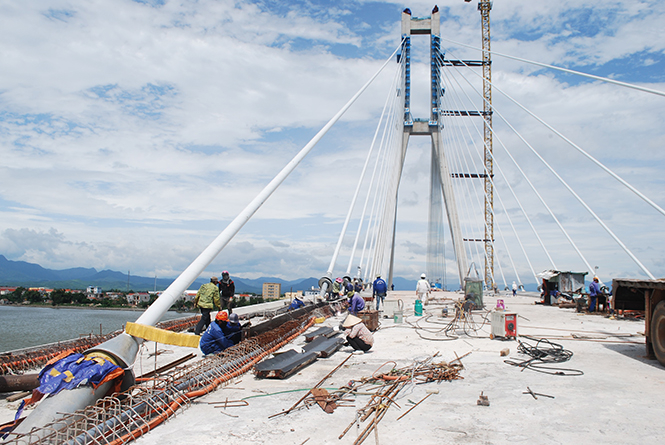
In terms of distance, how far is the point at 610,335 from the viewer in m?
9.80

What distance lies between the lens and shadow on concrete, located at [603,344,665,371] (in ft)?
22.4

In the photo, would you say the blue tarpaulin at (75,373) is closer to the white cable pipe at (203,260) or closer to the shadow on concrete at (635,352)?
the white cable pipe at (203,260)

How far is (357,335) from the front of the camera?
25.7 feet

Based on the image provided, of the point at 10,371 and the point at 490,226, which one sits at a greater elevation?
the point at 490,226

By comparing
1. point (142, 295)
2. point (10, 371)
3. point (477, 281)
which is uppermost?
point (477, 281)

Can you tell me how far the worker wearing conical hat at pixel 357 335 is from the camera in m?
7.84

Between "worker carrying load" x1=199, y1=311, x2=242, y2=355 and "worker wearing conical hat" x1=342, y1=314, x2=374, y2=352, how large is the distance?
6.60ft

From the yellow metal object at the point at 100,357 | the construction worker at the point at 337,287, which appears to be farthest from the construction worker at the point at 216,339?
the construction worker at the point at 337,287

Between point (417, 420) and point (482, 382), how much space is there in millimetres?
1863

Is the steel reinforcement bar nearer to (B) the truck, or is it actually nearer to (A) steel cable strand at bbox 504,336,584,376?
(A) steel cable strand at bbox 504,336,584,376

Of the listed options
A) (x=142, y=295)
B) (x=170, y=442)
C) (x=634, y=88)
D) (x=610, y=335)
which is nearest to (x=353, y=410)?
(x=170, y=442)

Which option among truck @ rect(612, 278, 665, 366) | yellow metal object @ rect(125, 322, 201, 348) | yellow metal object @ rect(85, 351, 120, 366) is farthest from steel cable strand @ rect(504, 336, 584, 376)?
yellow metal object @ rect(85, 351, 120, 366)

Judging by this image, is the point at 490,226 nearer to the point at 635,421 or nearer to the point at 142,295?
the point at 142,295

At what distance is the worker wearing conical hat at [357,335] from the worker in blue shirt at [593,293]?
10.4m
